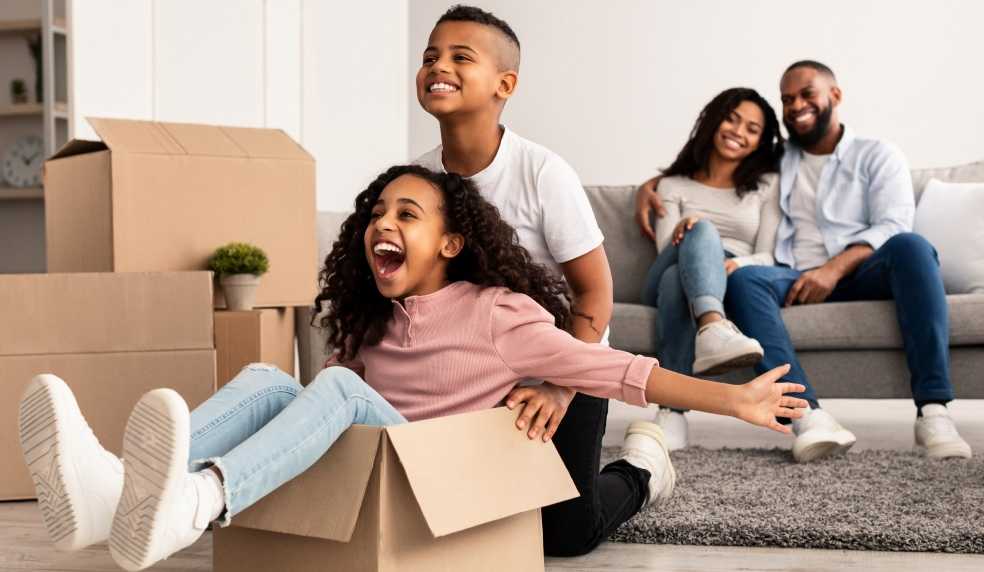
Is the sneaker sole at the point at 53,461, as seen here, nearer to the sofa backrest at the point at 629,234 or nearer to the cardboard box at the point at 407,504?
the cardboard box at the point at 407,504

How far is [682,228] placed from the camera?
2.95 m

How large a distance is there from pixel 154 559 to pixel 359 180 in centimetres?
410

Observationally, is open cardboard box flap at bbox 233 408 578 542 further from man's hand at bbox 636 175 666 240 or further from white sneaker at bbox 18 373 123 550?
man's hand at bbox 636 175 666 240

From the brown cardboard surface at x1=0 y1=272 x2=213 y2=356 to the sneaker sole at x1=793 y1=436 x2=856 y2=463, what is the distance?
4.43ft

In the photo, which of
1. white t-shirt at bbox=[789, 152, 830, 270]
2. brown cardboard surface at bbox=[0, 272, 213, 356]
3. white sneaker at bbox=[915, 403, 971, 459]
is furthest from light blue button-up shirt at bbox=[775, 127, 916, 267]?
brown cardboard surface at bbox=[0, 272, 213, 356]

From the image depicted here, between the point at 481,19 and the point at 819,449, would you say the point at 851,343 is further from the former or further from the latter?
the point at 481,19

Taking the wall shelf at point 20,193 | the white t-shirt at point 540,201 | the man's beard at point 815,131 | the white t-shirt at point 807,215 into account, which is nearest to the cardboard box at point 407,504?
the white t-shirt at point 540,201

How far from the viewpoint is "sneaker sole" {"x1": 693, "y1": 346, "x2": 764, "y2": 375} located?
8.29 ft

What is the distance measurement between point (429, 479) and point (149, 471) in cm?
32

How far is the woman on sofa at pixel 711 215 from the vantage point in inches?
110

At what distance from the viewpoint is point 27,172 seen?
3854mm

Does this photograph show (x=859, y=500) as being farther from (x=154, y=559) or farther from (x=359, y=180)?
(x=359, y=180)


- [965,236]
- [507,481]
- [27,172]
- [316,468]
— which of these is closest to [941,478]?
[965,236]

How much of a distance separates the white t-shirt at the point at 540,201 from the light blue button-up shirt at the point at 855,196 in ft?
4.83
